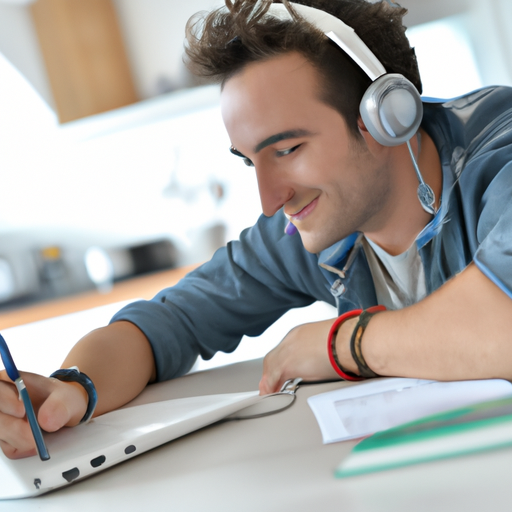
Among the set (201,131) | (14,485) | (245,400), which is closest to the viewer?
(14,485)

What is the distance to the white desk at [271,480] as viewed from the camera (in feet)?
1.13

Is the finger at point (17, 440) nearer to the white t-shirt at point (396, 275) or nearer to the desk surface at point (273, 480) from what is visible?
the desk surface at point (273, 480)

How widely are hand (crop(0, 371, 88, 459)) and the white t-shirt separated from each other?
0.58 meters

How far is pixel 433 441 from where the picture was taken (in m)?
0.41

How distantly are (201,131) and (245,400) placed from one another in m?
1.67

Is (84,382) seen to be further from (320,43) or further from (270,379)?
(320,43)

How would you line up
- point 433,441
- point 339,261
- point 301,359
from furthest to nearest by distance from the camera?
point 339,261
point 301,359
point 433,441

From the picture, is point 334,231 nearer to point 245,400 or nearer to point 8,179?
point 245,400

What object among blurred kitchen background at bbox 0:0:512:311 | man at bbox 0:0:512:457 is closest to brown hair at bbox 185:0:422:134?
man at bbox 0:0:512:457

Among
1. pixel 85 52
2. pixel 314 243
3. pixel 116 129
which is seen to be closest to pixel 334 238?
pixel 314 243

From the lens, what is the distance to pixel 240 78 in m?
0.88

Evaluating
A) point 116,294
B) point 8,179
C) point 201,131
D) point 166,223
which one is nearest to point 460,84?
point 201,131

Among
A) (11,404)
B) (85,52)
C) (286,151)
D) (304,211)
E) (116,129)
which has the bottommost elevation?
(11,404)

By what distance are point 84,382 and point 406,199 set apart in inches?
24.0
